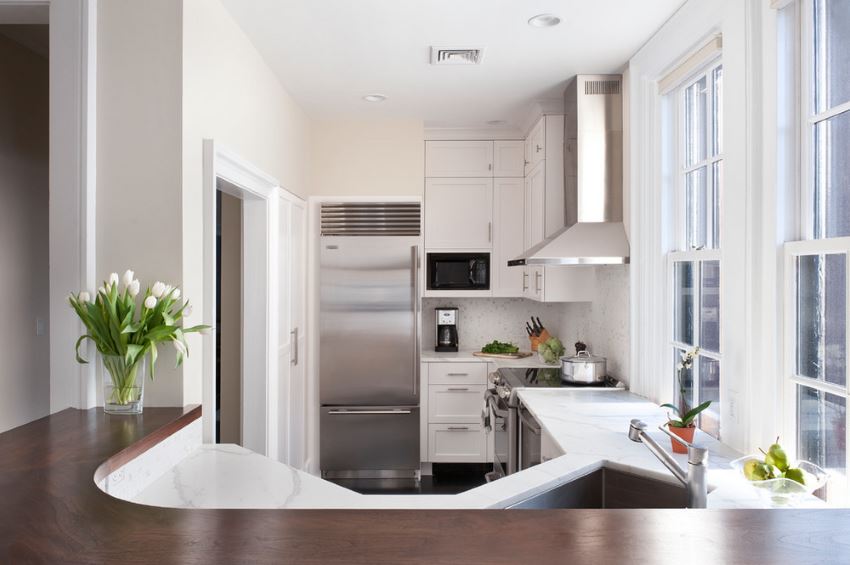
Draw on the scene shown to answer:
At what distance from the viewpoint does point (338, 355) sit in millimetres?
4375

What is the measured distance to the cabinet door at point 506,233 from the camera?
4.58 metres

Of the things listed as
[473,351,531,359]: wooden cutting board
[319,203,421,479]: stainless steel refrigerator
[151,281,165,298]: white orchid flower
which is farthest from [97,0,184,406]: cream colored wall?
[473,351,531,359]: wooden cutting board

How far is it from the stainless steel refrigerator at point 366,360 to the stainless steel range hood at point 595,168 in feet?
4.44

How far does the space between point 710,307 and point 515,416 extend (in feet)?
4.13

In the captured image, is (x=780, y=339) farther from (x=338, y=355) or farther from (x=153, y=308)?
(x=338, y=355)

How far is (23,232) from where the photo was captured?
2969 millimetres

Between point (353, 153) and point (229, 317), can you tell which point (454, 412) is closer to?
point (229, 317)

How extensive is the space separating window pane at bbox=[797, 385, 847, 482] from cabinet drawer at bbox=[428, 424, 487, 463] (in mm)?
2761

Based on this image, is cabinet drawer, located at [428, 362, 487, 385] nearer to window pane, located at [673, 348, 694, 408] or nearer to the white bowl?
window pane, located at [673, 348, 694, 408]

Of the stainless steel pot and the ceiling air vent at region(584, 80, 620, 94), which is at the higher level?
the ceiling air vent at region(584, 80, 620, 94)

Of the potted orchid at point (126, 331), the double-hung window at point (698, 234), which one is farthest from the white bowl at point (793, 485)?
the potted orchid at point (126, 331)

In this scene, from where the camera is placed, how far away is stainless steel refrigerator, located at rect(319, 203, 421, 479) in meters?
4.37

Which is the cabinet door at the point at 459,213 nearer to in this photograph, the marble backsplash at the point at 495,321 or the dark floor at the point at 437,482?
the marble backsplash at the point at 495,321

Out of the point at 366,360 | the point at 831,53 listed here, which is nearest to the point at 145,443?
the point at 831,53
